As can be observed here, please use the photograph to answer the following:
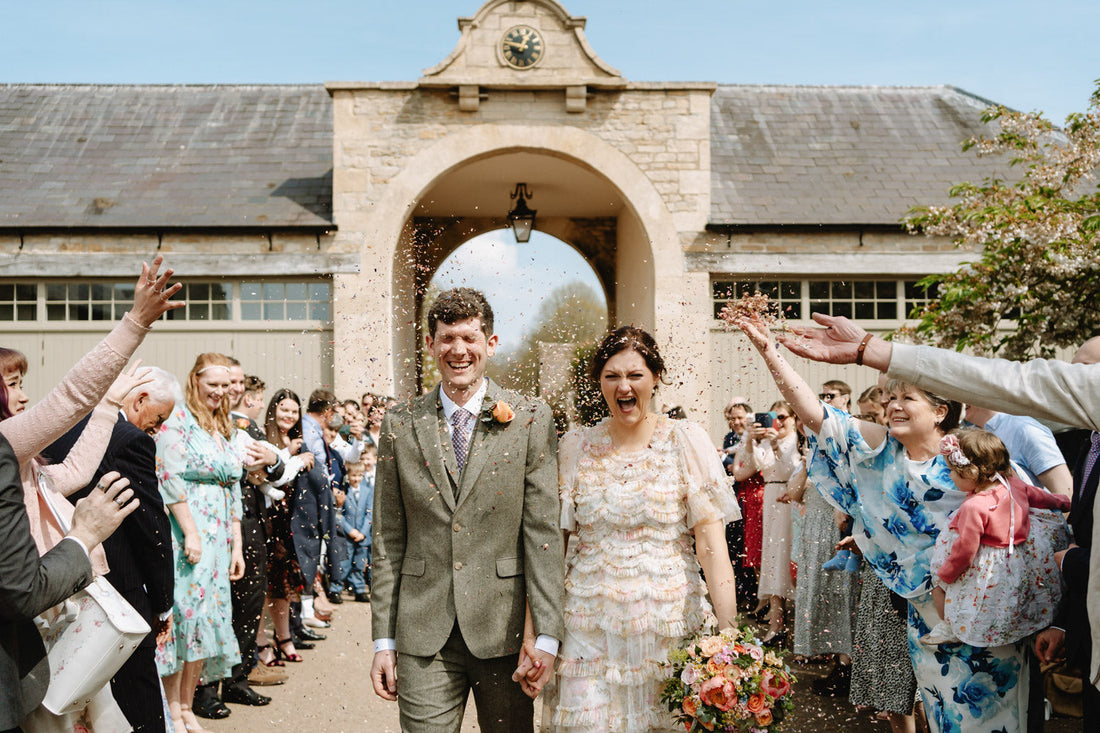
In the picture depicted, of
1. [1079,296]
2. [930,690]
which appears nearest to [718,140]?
[1079,296]

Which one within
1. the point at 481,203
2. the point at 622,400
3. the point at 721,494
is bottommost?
the point at 721,494

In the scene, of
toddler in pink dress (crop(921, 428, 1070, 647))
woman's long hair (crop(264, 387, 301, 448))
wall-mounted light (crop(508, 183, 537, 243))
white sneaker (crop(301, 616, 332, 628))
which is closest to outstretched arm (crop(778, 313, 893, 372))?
toddler in pink dress (crop(921, 428, 1070, 647))

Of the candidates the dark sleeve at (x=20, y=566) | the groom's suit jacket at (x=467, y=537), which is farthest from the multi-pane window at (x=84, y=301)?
the dark sleeve at (x=20, y=566)

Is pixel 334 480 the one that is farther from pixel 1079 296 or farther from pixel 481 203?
pixel 481 203

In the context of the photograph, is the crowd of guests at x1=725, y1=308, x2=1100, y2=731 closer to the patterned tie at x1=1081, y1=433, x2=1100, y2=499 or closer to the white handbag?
the patterned tie at x1=1081, y1=433, x2=1100, y2=499

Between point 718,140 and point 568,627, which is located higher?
point 718,140

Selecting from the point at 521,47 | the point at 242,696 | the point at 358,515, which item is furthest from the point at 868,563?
the point at 521,47

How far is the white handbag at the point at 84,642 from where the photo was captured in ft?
9.75

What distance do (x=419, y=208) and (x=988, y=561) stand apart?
13.9 meters

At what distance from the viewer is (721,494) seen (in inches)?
138

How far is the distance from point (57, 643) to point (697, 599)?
2.25 meters

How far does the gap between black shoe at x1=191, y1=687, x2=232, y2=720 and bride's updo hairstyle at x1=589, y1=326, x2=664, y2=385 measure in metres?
3.84

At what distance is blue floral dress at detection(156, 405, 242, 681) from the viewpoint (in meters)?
5.32

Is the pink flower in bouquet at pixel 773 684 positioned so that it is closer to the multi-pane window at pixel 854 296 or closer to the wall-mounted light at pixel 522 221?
the wall-mounted light at pixel 522 221
